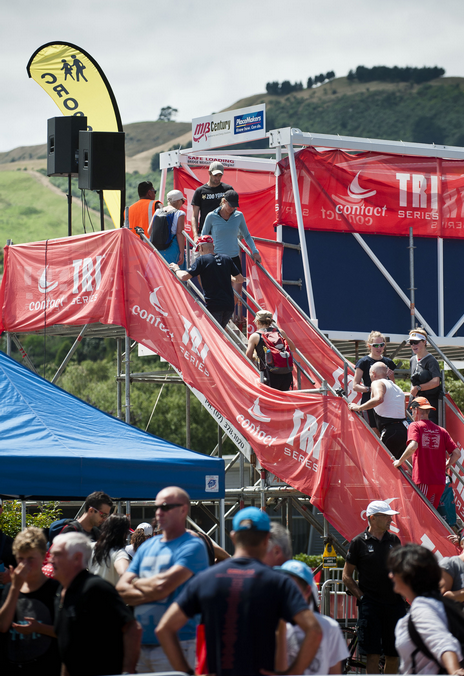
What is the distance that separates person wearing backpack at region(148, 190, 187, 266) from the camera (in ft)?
42.1

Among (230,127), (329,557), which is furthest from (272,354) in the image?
(230,127)

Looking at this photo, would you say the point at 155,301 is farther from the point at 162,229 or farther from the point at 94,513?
the point at 94,513

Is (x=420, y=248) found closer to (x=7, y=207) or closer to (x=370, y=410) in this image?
(x=370, y=410)

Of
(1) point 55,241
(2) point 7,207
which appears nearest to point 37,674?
(1) point 55,241

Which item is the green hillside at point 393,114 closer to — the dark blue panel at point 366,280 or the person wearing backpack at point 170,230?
the dark blue panel at point 366,280

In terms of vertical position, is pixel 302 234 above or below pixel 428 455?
above

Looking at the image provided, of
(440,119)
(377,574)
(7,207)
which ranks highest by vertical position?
(440,119)

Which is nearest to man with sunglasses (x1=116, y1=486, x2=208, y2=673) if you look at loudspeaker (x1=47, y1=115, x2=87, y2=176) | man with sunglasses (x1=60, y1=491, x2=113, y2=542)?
man with sunglasses (x1=60, y1=491, x2=113, y2=542)

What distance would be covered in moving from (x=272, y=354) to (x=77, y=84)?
340 inches

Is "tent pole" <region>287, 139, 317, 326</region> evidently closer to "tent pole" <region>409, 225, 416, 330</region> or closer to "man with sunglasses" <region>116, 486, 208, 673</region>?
"tent pole" <region>409, 225, 416, 330</region>

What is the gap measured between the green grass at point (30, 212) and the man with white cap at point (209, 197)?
133183 millimetres

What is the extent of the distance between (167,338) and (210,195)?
2.44m

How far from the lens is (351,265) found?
16.6 metres

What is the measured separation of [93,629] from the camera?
16.0 feet
